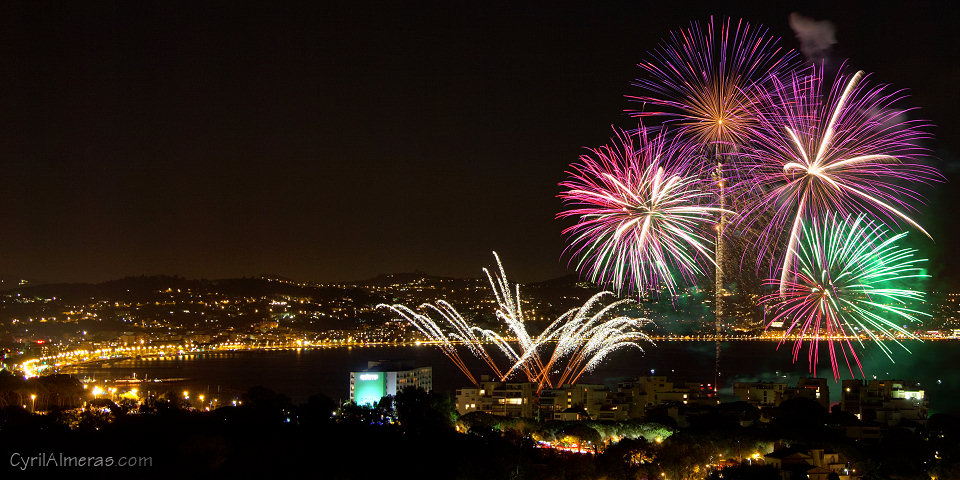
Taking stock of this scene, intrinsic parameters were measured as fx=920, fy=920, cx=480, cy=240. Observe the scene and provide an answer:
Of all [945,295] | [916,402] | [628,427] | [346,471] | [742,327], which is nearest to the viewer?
[346,471]

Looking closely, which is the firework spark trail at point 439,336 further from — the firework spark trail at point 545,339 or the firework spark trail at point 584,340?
the firework spark trail at point 584,340

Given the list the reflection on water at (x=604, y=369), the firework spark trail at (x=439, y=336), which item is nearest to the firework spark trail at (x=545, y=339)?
the firework spark trail at (x=439, y=336)

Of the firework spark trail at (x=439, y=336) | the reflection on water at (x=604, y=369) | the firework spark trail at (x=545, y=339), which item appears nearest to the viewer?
the firework spark trail at (x=545, y=339)

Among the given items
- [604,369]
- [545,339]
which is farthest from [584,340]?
[545,339]

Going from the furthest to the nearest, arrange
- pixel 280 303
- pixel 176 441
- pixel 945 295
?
pixel 280 303 < pixel 945 295 < pixel 176 441

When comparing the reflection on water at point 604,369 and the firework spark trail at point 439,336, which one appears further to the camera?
the reflection on water at point 604,369

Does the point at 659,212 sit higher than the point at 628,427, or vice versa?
the point at 659,212

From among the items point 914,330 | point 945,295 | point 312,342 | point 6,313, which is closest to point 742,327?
point 914,330

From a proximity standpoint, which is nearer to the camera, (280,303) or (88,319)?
(88,319)

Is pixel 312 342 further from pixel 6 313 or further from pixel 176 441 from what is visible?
pixel 176 441

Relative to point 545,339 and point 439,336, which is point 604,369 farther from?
point 439,336
